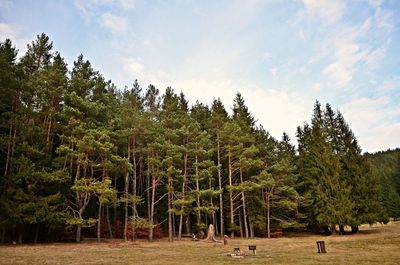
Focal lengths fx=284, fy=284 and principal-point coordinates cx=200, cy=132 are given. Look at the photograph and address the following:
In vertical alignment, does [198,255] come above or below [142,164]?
below

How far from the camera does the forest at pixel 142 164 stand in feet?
75.9

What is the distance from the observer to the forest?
2312cm

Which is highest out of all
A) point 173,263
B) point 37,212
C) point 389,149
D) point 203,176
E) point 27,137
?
point 389,149

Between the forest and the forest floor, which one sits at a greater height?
the forest

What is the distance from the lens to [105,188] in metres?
23.4

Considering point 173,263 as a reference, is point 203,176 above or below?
above

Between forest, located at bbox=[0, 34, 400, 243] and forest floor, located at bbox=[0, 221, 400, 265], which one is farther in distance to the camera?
forest, located at bbox=[0, 34, 400, 243]

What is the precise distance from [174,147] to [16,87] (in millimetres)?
14963

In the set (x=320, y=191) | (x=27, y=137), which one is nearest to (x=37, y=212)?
(x=27, y=137)

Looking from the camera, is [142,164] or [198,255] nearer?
[198,255]

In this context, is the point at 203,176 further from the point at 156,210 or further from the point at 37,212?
the point at 37,212

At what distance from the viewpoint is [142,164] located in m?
35.5

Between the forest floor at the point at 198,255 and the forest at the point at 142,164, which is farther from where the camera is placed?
the forest at the point at 142,164

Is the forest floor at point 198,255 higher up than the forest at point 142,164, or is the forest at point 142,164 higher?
the forest at point 142,164
